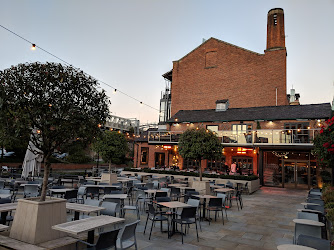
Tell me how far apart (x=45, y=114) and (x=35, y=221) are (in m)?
1.92

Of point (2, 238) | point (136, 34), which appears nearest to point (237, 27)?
point (136, 34)

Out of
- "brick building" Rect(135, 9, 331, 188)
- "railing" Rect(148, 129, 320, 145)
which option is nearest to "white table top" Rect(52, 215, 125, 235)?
"railing" Rect(148, 129, 320, 145)

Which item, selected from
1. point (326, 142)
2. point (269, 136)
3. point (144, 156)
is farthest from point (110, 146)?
point (144, 156)

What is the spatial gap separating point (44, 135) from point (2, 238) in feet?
6.39

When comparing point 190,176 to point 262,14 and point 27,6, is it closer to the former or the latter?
point 27,6

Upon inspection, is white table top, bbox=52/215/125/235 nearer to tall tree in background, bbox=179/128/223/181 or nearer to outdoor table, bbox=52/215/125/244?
outdoor table, bbox=52/215/125/244

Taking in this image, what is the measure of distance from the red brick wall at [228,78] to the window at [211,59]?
0.41 ft

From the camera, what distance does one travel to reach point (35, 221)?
430cm

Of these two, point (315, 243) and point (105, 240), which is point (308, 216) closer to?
point (315, 243)

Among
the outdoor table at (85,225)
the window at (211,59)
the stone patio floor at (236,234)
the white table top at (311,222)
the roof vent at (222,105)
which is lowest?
the stone patio floor at (236,234)

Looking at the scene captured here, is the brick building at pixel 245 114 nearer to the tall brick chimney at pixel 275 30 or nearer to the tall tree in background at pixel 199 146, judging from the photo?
the tall brick chimney at pixel 275 30

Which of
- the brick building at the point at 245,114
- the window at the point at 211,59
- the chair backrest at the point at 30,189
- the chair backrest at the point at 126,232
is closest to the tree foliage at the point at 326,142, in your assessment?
the chair backrest at the point at 126,232

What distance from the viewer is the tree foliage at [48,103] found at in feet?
14.9

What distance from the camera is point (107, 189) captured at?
9367 mm
